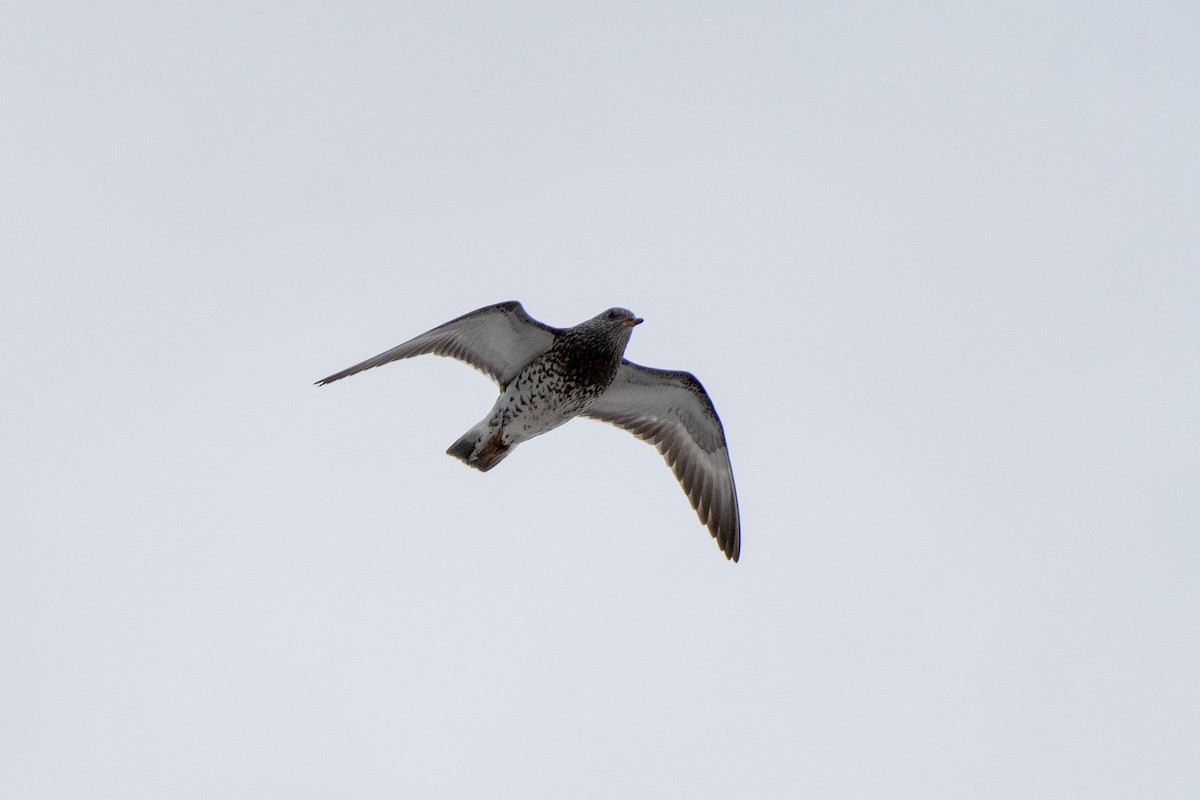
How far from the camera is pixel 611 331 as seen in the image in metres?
13.4

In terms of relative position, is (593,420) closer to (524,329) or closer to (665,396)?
(665,396)

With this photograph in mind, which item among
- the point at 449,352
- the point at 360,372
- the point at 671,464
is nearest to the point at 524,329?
the point at 449,352

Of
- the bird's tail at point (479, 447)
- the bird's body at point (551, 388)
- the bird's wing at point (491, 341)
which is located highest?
the bird's wing at point (491, 341)

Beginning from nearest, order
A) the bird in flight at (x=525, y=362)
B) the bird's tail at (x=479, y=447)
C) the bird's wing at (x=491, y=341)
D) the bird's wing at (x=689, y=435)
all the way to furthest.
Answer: the bird's wing at (x=491, y=341) < the bird in flight at (x=525, y=362) < the bird's tail at (x=479, y=447) < the bird's wing at (x=689, y=435)

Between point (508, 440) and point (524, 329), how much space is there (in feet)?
4.38

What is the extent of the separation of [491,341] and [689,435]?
11.2ft

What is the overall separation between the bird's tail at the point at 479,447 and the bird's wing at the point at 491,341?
2.38ft

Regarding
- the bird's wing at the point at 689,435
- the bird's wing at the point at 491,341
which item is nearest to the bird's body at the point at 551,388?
the bird's wing at the point at 491,341

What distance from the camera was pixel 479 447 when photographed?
13.6 m

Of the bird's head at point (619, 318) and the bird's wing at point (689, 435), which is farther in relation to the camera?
the bird's wing at point (689, 435)

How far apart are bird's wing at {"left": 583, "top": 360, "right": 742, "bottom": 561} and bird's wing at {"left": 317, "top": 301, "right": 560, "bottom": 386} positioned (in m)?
1.56

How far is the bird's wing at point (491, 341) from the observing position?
43.0 feet

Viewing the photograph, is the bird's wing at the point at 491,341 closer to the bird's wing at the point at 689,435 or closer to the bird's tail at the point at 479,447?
the bird's tail at the point at 479,447

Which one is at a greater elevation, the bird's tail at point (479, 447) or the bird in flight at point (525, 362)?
the bird in flight at point (525, 362)
